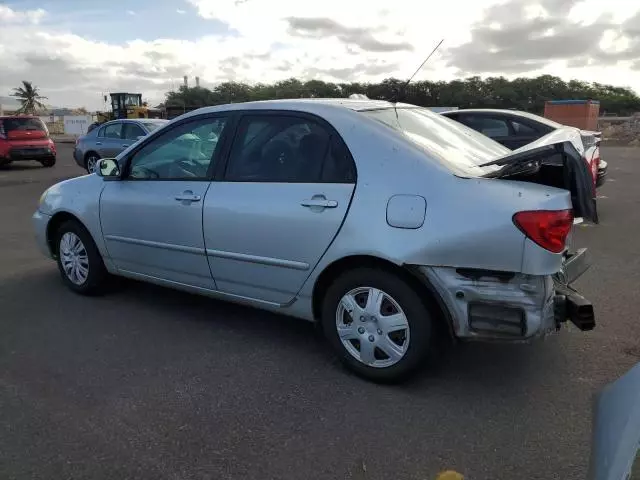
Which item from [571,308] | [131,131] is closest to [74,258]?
[571,308]

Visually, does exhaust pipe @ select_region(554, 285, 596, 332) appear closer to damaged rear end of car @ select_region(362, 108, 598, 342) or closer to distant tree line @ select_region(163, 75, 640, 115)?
damaged rear end of car @ select_region(362, 108, 598, 342)

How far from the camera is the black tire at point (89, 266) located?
4867 millimetres

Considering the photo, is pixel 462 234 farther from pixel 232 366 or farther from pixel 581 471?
pixel 232 366

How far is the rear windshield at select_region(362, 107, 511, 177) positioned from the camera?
334 centimetres

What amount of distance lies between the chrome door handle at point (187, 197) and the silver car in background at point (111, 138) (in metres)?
9.66

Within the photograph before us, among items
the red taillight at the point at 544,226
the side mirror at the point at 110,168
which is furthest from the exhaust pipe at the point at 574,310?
the side mirror at the point at 110,168

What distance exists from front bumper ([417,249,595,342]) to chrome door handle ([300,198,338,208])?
652mm

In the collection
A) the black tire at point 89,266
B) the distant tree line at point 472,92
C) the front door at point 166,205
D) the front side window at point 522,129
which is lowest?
the black tire at point 89,266

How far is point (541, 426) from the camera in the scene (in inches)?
114

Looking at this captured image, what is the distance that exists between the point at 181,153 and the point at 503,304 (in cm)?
264

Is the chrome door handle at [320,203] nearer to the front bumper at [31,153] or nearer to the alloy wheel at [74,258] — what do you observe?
the alloy wheel at [74,258]

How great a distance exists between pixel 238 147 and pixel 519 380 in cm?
235

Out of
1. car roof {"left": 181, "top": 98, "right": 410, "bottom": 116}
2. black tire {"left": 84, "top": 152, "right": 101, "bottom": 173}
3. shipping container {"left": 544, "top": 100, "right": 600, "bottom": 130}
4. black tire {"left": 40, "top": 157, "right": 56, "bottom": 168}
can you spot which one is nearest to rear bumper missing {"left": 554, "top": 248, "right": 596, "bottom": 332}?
car roof {"left": 181, "top": 98, "right": 410, "bottom": 116}

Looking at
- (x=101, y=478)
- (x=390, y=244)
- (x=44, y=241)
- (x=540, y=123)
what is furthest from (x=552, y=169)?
(x=540, y=123)
